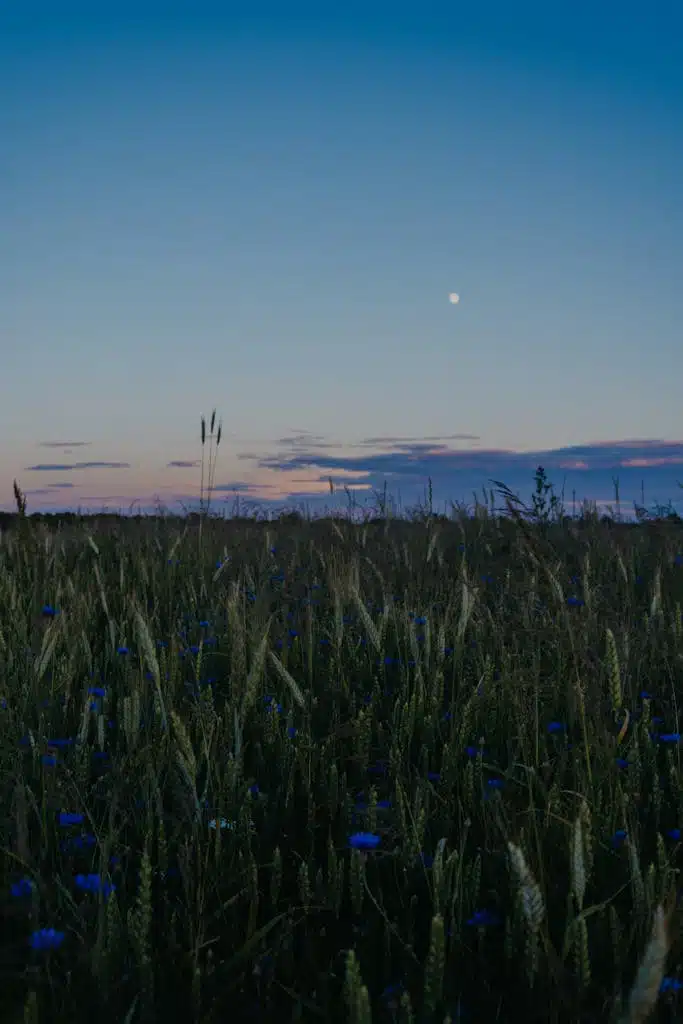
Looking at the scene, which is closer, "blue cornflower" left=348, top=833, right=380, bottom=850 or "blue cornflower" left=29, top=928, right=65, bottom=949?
"blue cornflower" left=29, top=928, right=65, bottom=949

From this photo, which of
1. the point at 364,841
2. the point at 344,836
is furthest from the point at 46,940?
the point at 344,836

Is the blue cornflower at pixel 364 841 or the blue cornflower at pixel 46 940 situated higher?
the blue cornflower at pixel 364 841

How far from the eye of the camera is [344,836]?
2.17 meters

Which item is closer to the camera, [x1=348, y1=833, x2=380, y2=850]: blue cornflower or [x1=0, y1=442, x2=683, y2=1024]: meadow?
[x1=0, y1=442, x2=683, y2=1024]: meadow

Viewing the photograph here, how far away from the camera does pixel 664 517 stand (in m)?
8.07

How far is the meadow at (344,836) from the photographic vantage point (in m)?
1.55

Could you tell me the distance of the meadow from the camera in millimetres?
1552

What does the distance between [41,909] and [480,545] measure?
526 cm

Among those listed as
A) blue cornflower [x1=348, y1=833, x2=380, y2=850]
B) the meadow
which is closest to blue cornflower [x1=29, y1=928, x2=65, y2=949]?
the meadow

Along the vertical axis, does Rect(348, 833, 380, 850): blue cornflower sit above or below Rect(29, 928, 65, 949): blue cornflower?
above

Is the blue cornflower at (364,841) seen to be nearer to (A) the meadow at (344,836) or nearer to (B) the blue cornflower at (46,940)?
(A) the meadow at (344,836)

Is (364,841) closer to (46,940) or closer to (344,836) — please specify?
(344,836)

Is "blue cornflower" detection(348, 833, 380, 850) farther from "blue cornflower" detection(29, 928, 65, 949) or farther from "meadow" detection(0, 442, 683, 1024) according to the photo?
"blue cornflower" detection(29, 928, 65, 949)

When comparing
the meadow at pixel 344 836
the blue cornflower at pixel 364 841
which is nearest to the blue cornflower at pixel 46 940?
the meadow at pixel 344 836
